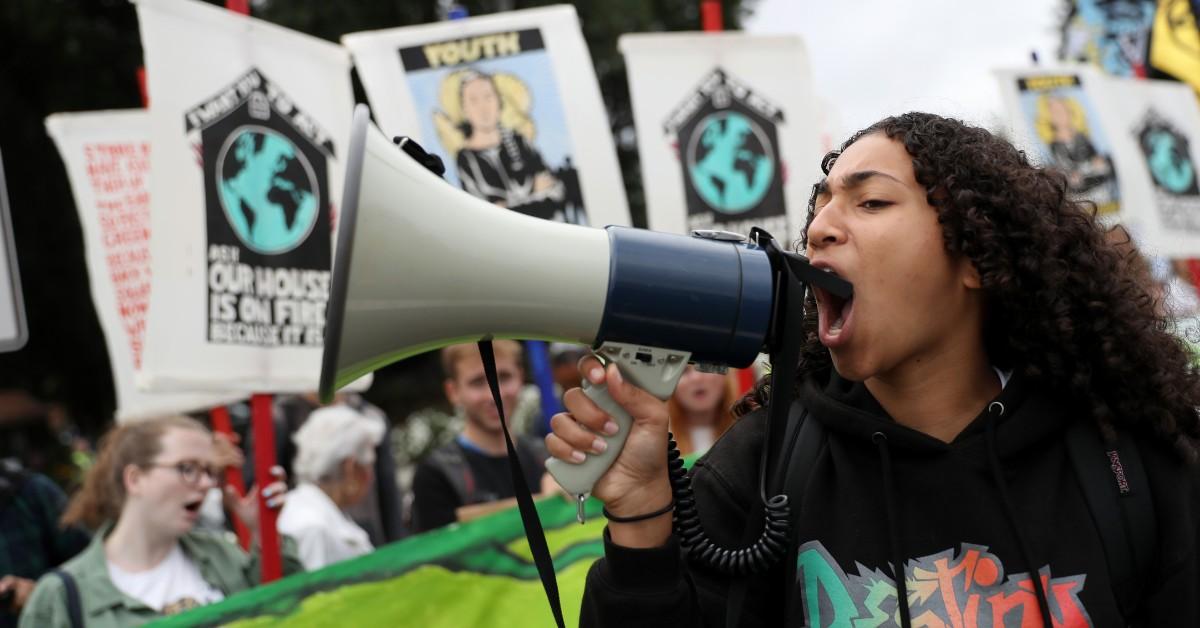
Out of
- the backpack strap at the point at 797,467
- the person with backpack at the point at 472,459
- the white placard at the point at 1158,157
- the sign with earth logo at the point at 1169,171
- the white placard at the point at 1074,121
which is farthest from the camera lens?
the sign with earth logo at the point at 1169,171

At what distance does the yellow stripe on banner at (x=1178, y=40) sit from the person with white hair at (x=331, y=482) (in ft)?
16.5

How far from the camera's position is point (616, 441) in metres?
1.67

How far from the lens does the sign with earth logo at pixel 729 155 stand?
16.2 ft

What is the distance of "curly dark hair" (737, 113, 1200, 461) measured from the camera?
5.79 ft

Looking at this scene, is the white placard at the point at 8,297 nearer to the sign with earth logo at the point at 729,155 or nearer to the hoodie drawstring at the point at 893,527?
the hoodie drawstring at the point at 893,527

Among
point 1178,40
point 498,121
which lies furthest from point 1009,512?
point 1178,40

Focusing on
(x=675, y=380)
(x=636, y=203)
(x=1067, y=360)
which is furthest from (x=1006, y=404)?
(x=636, y=203)

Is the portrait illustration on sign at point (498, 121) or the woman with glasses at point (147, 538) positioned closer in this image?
the woman with glasses at point (147, 538)

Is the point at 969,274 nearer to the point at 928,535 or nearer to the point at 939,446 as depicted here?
the point at 939,446

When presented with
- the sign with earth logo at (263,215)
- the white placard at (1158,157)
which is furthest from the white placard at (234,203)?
the white placard at (1158,157)

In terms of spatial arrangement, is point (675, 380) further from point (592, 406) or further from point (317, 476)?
point (317, 476)

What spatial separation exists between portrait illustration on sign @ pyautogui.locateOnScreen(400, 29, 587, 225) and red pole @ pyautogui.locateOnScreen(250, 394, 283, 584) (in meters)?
1.09

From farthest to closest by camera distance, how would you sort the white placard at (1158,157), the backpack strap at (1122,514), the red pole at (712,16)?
the white placard at (1158,157)
the red pole at (712,16)
the backpack strap at (1122,514)

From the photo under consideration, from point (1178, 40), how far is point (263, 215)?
18.6ft
